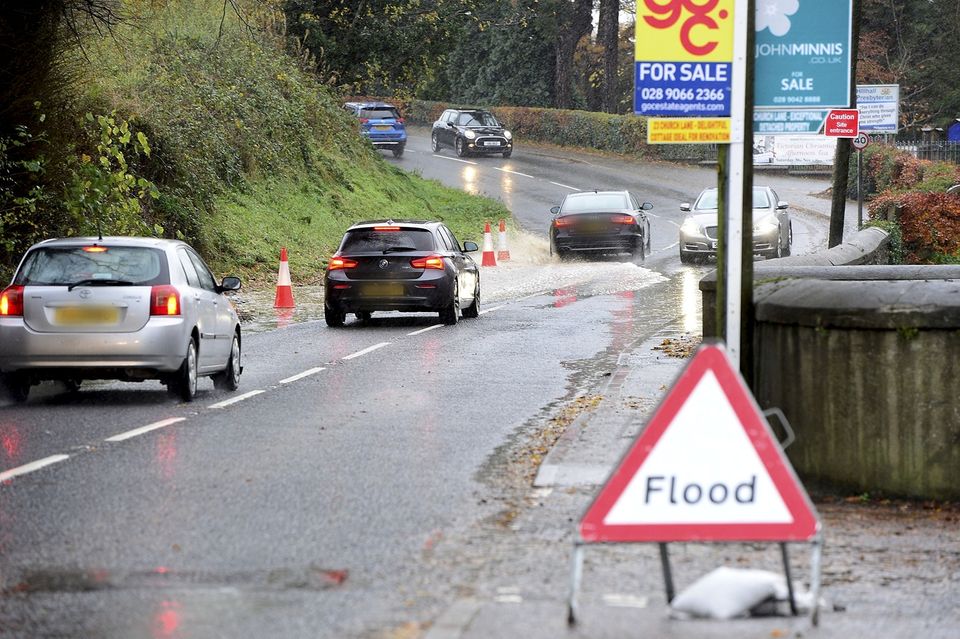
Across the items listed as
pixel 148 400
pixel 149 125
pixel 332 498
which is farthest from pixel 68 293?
pixel 149 125

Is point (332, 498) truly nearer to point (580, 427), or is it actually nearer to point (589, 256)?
point (580, 427)

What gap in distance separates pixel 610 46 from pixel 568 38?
414 cm

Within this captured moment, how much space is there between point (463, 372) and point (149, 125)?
13699 millimetres

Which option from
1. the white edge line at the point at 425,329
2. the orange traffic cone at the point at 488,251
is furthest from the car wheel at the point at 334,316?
the orange traffic cone at the point at 488,251

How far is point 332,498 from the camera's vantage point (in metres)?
9.10

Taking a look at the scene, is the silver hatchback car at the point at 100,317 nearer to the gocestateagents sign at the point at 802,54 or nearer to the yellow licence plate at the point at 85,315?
the yellow licence plate at the point at 85,315

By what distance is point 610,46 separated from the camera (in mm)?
69625

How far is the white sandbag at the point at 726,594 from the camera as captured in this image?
20.5 ft

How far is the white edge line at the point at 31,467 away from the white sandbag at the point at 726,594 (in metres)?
4.76

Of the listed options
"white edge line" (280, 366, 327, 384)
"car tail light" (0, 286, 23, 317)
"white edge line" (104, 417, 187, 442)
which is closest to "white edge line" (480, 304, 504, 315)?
"white edge line" (280, 366, 327, 384)

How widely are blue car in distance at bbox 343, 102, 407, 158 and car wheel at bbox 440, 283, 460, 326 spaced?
118ft

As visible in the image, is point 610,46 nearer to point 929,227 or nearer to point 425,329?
point 929,227

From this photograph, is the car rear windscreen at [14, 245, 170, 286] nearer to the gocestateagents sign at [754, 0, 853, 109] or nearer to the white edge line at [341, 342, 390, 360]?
the white edge line at [341, 342, 390, 360]

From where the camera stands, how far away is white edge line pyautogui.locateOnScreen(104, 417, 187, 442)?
1142 cm
